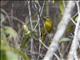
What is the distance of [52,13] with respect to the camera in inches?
99.4

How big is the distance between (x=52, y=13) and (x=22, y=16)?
0.92 feet

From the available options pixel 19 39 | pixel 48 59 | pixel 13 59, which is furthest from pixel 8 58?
pixel 19 39

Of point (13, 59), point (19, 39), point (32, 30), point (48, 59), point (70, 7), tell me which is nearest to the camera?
point (13, 59)

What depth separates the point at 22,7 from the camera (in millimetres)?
2621

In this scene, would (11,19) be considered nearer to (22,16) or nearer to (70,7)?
(22,16)

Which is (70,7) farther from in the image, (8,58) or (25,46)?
(25,46)

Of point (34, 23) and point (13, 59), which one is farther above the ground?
point (13, 59)

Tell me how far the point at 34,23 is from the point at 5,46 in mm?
1250

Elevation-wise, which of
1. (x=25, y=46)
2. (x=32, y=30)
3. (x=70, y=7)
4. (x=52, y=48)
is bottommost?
(x=25, y=46)

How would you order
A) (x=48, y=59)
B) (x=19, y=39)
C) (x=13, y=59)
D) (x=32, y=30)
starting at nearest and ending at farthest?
1. (x=13, y=59)
2. (x=48, y=59)
3. (x=32, y=30)
4. (x=19, y=39)

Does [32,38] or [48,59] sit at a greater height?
[48,59]

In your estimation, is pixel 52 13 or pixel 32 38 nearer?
pixel 32 38

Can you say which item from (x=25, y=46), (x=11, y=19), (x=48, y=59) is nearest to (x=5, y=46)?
(x=48, y=59)

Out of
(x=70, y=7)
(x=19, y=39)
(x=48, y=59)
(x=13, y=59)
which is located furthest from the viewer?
(x=19, y=39)
